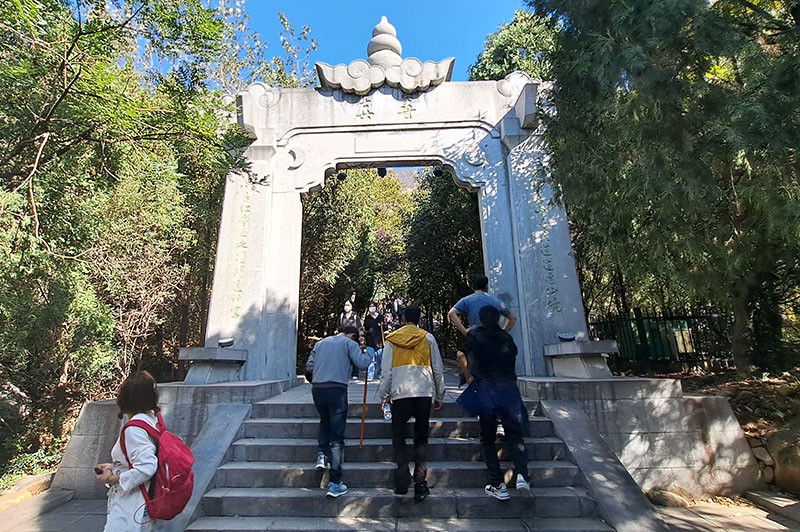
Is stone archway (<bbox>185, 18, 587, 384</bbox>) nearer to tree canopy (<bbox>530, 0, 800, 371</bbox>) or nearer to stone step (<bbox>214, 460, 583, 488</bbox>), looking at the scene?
tree canopy (<bbox>530, 0, 800, 371</bbox>)

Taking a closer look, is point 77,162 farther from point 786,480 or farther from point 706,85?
point 786,480

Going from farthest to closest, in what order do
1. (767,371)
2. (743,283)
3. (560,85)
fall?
(767,371) < (743,283) < (560,85)

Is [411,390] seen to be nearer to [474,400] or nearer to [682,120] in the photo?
[474,400]

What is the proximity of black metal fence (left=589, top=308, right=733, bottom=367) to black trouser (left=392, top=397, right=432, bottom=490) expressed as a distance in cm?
754

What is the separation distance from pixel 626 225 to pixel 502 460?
11.9 feet

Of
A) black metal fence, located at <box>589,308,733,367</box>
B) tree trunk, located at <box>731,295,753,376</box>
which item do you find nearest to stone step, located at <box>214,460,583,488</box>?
tree trunk, located at <box>731,295,753,376</box>

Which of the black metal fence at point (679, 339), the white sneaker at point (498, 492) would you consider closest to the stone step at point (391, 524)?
the white sneaker at point (498, 492)

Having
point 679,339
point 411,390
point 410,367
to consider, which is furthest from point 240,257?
point 679,339

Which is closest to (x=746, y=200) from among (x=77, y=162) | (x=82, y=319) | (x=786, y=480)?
(x=786, y=480)

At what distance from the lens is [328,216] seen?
40.0 ft

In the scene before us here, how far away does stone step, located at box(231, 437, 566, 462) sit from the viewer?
399 cm

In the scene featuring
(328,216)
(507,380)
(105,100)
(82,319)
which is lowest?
(507,380)

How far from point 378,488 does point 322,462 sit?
56 cm

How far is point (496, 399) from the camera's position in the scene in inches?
136
